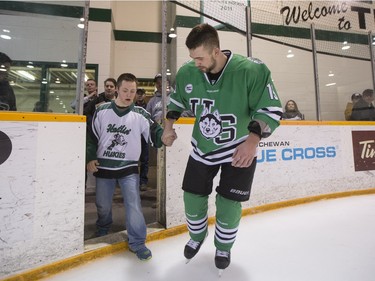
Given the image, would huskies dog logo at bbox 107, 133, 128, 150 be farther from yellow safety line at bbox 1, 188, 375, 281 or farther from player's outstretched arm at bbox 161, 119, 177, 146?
yellow safety line at bbox 1, 188, 375, 281

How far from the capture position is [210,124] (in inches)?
48.3

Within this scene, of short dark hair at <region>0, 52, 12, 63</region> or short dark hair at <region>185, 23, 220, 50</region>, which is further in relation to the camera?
short dark hair at <region>0, 52, 12, 63</region>

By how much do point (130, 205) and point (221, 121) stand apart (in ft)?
2.41

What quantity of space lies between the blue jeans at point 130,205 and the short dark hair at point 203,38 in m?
0.84

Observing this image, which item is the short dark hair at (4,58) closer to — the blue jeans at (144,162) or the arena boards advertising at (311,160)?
the arena boards advertising at (311,160)

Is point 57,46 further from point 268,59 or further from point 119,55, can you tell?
point 119,55

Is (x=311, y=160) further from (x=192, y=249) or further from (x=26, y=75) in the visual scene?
(x=26, y=75)

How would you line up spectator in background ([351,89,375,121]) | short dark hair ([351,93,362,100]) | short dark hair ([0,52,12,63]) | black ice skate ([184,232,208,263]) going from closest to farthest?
black ice skate ([184,232,208,263])
short dark hair ([0,52,12,63])
spectator in background ([351,89,375,121])
short dark hair ([351,93,362,100])

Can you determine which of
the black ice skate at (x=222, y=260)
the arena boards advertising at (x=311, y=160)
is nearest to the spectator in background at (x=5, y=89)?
the arena boards advertising at (x=311, y=160)

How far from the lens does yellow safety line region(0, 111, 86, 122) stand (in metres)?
1.28

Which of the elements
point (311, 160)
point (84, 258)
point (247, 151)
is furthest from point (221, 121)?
point (311, 160)

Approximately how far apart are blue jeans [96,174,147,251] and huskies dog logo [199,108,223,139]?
0.58m

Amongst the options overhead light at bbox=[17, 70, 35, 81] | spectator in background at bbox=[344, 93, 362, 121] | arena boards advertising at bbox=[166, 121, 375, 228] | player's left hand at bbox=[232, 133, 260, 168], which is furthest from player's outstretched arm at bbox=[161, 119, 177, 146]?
spectator in background at bbox=[344, 93, 362, 121]

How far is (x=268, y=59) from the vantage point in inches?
149
